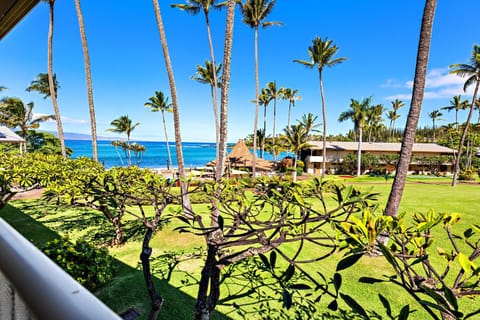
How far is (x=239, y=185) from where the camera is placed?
3186 millimetres

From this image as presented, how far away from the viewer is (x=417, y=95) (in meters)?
5.81

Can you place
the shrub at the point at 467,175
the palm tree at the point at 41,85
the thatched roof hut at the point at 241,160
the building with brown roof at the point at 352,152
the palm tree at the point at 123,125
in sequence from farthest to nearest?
the palm tree at the point at 123,125 < the building with brown roof at the point at 352,152 < the shrub at the point at 467,175 < the thatched roof hut at the point at 241,160 < the palm tree at the point at 41,85

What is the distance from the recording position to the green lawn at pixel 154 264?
15.1 ft

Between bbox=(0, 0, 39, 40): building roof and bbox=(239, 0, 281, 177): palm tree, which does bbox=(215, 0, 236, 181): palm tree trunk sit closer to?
bbox=(0, 0, 39, 40): building roof

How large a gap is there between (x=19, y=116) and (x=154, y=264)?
2961cm

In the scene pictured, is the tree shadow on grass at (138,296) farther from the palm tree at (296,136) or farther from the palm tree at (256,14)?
the palm tree at (296,136)

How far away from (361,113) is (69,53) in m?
31.4

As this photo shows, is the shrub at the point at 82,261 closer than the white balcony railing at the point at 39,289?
No

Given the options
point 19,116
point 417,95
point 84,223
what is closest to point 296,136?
point 417,95

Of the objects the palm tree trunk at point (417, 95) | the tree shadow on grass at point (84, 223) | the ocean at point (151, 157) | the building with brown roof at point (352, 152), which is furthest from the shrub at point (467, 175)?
the tree shadow on grass at point (84, 223)

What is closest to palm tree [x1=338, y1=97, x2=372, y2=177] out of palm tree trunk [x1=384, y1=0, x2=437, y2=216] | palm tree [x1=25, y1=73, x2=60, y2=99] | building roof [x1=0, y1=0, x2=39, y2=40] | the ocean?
the ocean

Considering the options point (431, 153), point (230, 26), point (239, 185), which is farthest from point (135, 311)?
point (431, 153)

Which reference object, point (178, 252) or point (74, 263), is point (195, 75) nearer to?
point (178, 252)

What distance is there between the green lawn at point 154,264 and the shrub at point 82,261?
326mm
